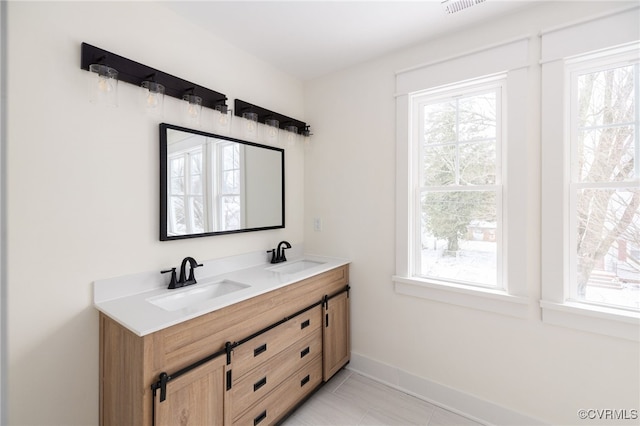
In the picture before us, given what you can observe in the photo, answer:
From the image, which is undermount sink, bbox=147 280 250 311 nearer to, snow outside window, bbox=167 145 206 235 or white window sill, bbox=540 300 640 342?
snow outside window, bbox=167 145 206 235

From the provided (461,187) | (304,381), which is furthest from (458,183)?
(304,381)

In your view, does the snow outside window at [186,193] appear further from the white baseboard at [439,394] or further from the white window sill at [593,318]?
the white window sill at [593,318]

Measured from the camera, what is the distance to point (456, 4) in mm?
1704

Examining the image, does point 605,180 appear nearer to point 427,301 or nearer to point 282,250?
point 427,301

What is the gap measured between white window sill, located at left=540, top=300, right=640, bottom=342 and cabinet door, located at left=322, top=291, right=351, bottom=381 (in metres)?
1.37

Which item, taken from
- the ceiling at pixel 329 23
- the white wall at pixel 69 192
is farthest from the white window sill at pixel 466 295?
the ceiling at pixel 329 23

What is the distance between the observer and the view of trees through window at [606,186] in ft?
5.15

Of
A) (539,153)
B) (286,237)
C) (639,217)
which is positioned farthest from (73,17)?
(639,217)

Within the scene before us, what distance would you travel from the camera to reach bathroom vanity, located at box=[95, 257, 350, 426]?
4.02 feet

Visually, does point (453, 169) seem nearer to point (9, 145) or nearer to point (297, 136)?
point (297, 136)

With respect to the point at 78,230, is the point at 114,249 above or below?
below

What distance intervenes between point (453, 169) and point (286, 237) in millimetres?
1529

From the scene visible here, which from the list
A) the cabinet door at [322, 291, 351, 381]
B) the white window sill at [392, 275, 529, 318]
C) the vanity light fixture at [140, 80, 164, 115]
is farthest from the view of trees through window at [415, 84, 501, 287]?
the vanity light fixture at [140, 80, 164, 115]

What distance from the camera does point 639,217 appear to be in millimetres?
1551
